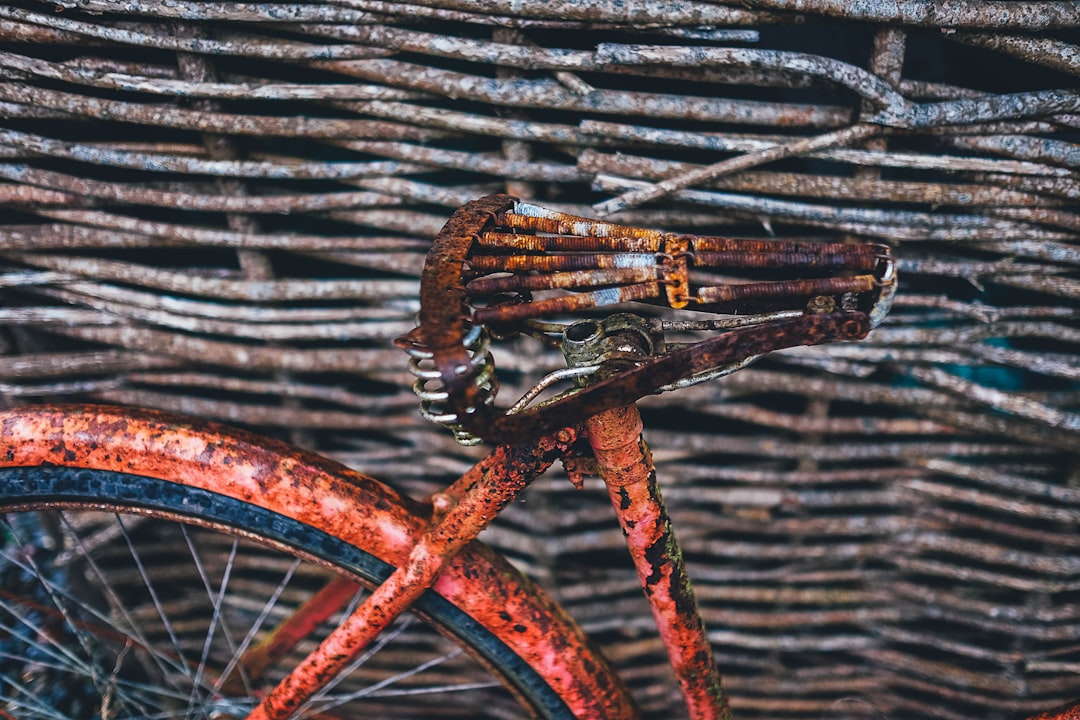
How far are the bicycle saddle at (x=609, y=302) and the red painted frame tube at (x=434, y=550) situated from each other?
77 millimetres

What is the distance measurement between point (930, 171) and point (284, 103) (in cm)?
122

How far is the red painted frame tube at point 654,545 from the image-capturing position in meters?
0.89

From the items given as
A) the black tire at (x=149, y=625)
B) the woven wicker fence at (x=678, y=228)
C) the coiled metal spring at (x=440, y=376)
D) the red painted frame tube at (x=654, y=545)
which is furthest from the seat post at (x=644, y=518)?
the black tire at (x=149, y=625)

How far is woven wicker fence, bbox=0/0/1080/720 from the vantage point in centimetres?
117

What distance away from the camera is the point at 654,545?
96 centimetres

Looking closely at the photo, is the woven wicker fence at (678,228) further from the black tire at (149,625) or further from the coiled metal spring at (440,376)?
the coiled metal spring at (440,376)

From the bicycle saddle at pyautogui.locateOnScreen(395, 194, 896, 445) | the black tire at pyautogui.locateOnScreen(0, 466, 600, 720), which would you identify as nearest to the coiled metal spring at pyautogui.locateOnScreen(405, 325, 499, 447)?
the bicycle saddle at pyautogui.locateOnScreen(395, 194, 896, 445)

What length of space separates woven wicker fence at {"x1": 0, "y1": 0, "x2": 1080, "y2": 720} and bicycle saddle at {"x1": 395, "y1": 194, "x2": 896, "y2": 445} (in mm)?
408

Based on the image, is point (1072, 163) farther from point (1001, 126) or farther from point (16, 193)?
point (16, 193)

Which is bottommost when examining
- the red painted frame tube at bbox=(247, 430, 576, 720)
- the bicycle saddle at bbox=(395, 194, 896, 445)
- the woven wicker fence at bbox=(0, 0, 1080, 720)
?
the red painted frame tube at bbox=(247, 430, 576, 720)

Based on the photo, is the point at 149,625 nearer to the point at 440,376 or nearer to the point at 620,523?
the point at 620,523

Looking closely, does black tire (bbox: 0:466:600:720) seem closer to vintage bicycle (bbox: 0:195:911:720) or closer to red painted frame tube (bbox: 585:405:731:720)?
vintage bicycle (bbox: 0:195:911:720)

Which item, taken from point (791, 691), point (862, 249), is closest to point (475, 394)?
point (862, 249)

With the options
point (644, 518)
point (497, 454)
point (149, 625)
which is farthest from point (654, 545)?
point (149, 625)
